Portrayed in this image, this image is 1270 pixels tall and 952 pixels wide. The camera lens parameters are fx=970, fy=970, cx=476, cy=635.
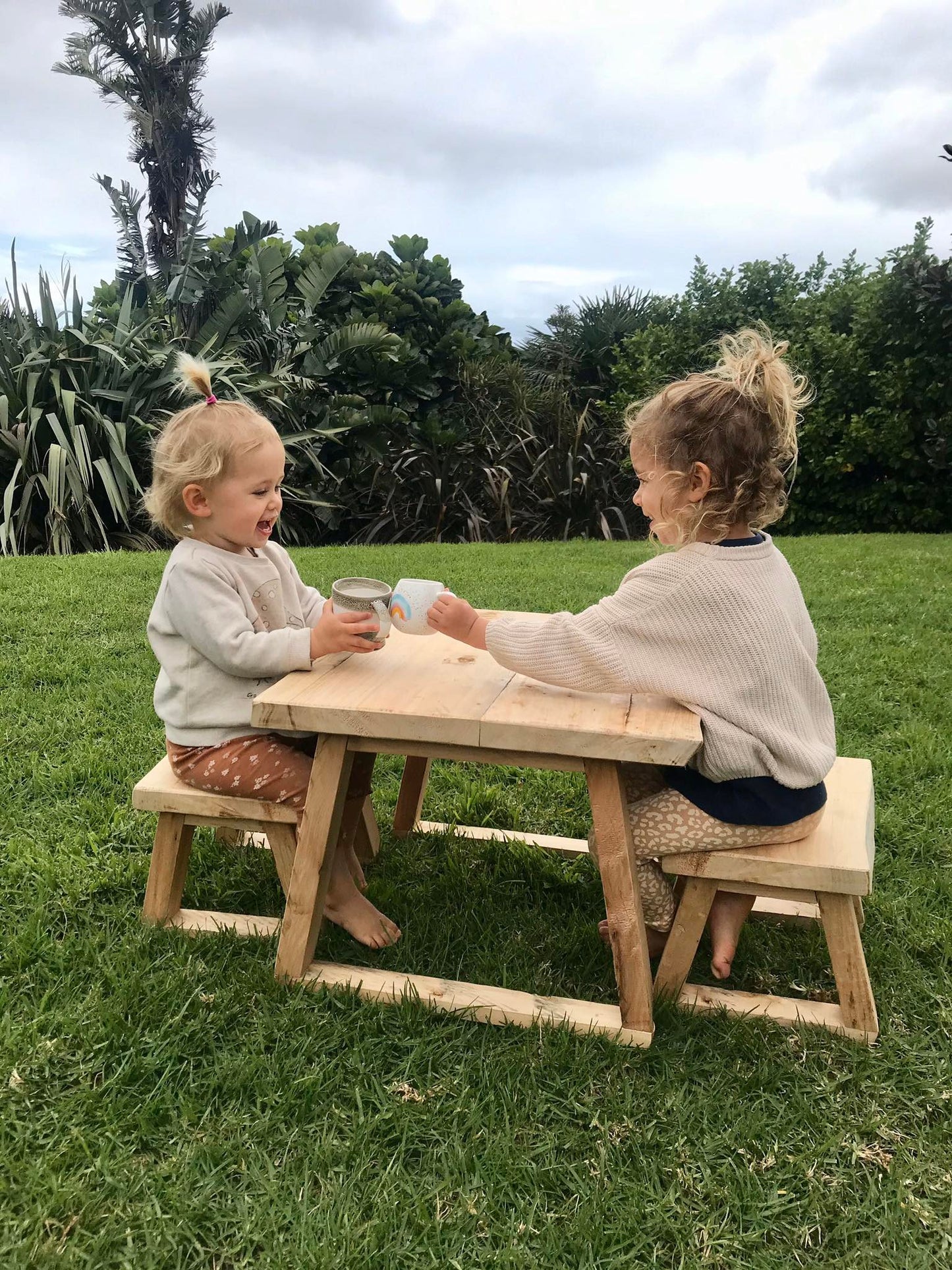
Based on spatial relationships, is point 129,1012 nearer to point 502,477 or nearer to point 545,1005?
point 545,1005

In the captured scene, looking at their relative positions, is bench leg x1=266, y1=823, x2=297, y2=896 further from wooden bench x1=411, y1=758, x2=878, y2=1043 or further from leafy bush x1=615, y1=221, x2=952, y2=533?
leafy bush x1=615, y1=221, x2=952, y2=533

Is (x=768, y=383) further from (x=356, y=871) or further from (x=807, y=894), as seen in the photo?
(x=356, y=871)

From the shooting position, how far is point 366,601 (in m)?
2.23

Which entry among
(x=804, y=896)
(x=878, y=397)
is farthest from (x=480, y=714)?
(x=878, y=397)

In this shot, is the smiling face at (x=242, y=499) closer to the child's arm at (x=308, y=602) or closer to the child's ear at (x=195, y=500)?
the child's ear at (x=195, y=500)

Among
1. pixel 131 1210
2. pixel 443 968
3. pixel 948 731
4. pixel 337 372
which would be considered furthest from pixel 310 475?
pixel 131 1210

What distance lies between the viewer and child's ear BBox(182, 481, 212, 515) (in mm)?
2414

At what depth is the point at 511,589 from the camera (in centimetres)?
637

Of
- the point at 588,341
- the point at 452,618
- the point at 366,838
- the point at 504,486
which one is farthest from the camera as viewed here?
the point at 588,341

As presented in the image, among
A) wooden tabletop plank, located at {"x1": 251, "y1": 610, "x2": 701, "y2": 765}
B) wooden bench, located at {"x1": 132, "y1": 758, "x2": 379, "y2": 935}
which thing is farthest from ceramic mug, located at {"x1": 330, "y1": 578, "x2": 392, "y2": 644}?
wooden bench, located at {"x1": 132, "y1": 758, "x2": 379, "y2": 935}

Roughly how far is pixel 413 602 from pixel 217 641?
0.50 meters

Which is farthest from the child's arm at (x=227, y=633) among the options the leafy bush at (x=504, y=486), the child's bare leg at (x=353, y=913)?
the leafy bush at (x=504, y=486)

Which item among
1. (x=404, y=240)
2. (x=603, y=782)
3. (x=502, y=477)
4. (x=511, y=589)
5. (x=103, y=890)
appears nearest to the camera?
(x=603, y=782)

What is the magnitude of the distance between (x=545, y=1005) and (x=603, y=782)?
58cm
